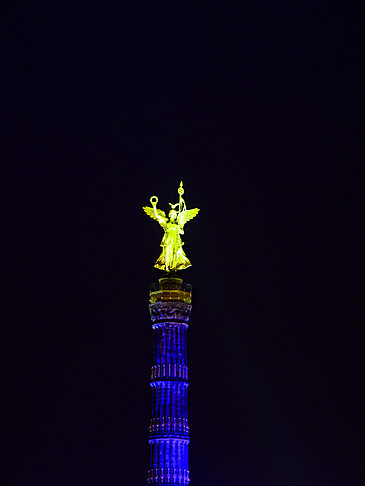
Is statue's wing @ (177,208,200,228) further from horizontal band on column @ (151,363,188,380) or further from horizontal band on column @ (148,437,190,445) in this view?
horizontal band on column @ (148,437,190,445)

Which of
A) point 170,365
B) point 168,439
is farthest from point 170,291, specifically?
point 168,439

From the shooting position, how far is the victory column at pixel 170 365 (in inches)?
2584

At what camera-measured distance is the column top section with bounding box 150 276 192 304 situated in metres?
69.2

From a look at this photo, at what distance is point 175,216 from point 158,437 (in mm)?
14539

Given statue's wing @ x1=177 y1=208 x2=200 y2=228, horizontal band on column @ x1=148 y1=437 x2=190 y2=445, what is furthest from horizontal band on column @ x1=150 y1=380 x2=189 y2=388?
statue's wing @ x1=177 y1=208 x2=200 y2=228

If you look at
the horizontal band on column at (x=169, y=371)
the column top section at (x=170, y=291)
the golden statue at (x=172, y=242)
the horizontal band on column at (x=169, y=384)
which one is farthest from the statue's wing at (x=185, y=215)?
the horizontal band on column at (x=169, y=384)

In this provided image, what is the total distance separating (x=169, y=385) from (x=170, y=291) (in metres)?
6.08

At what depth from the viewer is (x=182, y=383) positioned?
221 ft

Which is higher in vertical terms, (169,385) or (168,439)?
(169,385)

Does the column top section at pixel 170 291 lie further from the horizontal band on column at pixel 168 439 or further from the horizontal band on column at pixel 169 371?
the horizontal band on column at pixel 168 439

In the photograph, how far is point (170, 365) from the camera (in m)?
67.8

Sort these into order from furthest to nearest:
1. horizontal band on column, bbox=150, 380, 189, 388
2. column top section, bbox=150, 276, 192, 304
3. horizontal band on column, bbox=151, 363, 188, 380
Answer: column top section, bbox=150, 276, 192, 304, horizontal band on column, bbox=151, 363, 188, 380, horizontal band on column, bbox=150, 380, 189, 388

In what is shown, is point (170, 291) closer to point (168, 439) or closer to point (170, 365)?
point (170, 365)

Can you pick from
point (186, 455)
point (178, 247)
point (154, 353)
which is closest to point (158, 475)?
point (186, 455)
